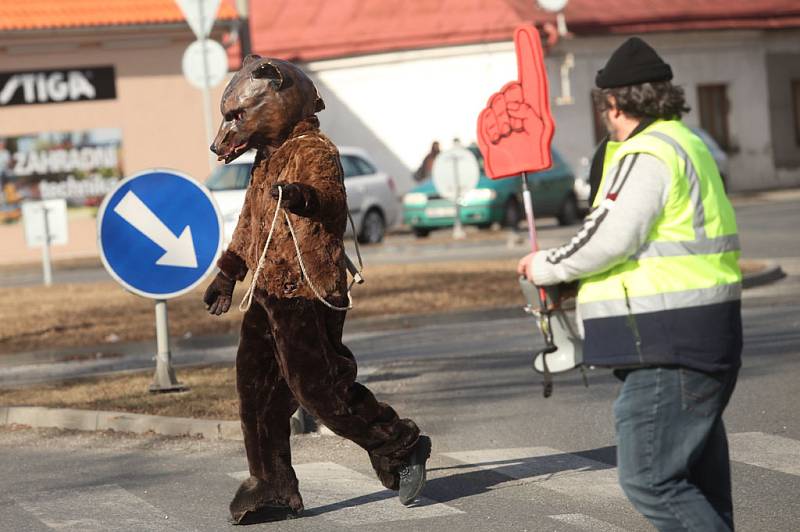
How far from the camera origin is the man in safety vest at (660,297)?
4641 millimetres

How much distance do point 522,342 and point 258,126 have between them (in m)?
6.46

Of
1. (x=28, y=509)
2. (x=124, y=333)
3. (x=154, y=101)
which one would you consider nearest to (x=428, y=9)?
(x=154, y=101)

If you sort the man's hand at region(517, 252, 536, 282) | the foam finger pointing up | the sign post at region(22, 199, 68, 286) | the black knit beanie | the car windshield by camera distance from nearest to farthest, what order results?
the black knit beanie, the man's hand at region(517, 252, 536, 282), the foam finger pointing up, the sign post at region(22, 199, 68, 286), the car windshield

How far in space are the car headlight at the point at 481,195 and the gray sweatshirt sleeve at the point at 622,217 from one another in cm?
2264

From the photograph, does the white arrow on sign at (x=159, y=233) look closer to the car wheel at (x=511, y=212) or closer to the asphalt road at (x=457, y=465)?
the asphalt road at (x=457, y=465)

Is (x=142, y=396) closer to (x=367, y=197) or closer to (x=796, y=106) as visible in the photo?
(x=367, y=197)

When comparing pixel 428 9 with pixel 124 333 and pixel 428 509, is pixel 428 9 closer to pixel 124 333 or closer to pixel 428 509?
pixel 124 333

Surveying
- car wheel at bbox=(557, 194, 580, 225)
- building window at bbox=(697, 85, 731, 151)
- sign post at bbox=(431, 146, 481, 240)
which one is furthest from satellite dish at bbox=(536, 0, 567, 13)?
sign post at bbox=(431, 146, 481, 240)

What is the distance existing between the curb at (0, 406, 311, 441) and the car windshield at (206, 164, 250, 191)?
14.9 metres

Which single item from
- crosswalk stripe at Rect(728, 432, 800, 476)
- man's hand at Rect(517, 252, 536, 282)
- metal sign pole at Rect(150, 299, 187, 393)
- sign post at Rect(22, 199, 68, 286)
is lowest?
crosswalk stripe at Rect(728, 432, 800, 476)

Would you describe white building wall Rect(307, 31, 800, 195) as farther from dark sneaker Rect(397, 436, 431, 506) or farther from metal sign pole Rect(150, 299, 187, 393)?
dark sneaker Rect(397, 436, 431, 506)

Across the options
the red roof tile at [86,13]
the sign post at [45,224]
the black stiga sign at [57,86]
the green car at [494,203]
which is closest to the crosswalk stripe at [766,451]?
the sign post at [45,224]

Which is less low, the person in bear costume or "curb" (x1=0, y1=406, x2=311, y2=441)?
the person in bear costume

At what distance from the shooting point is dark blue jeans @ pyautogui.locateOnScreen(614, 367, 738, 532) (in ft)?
15.2
